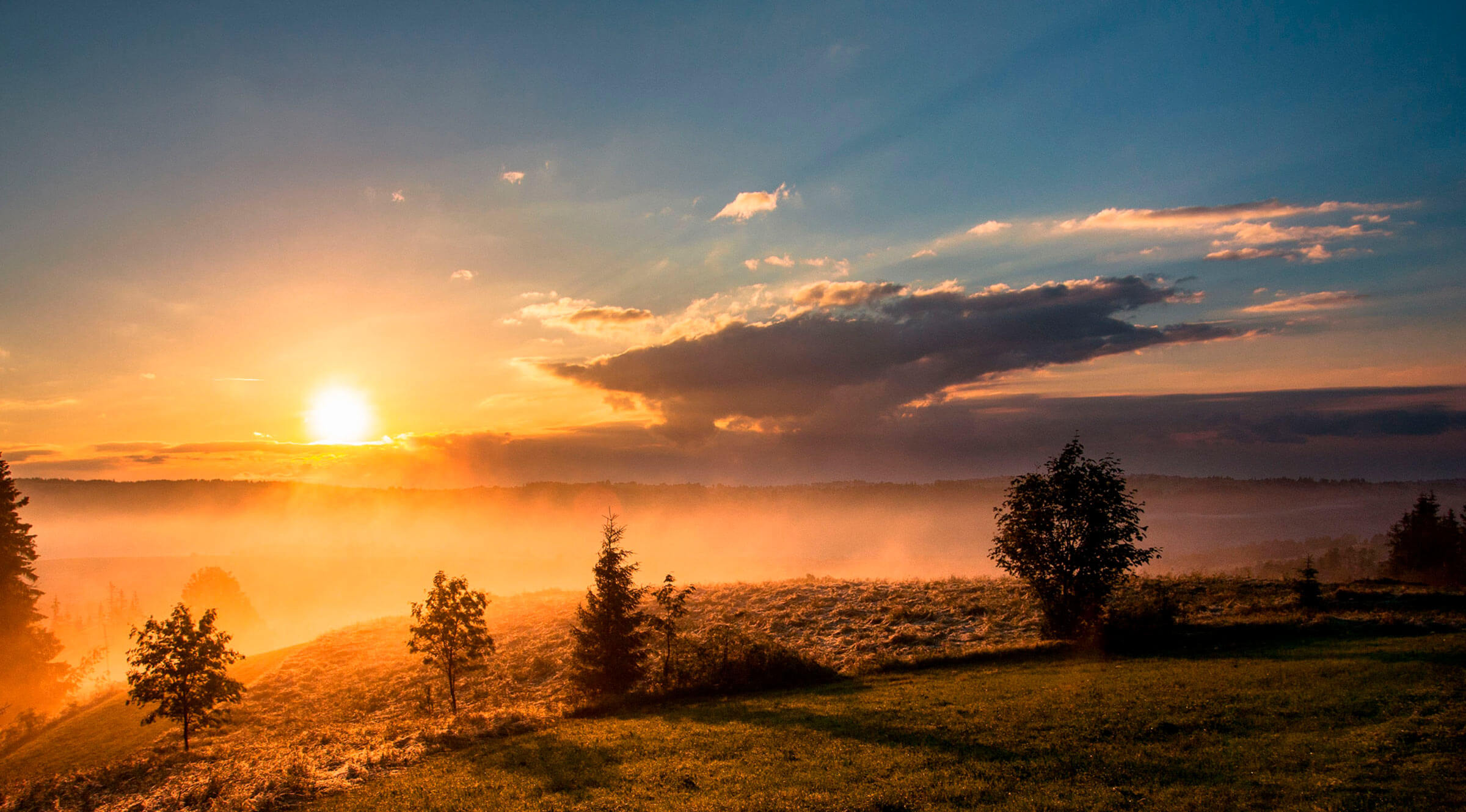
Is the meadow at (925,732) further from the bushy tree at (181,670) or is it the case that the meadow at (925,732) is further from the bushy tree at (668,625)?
the bushy tree at (181,670)

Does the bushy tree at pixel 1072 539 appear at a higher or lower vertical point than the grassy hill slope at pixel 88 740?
higher

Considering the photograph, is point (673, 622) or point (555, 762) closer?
point (555, 762)

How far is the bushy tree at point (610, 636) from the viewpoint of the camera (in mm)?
34094

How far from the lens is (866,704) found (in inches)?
1040

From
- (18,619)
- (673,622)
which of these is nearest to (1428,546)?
(673,622)

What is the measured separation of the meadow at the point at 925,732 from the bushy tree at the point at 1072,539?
279 centimetres

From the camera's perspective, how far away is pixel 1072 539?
124ft

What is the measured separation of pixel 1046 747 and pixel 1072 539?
2130 cm

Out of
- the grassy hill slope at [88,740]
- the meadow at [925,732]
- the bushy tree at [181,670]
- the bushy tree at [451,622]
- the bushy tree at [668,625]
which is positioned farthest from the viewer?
the grassy hill slope at [88,740]

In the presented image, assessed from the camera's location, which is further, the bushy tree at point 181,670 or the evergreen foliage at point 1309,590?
the evergreen foliage at point 1309,590

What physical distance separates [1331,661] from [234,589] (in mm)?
166851

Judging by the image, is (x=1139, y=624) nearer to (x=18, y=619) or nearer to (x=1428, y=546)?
(x=1428, y=546)

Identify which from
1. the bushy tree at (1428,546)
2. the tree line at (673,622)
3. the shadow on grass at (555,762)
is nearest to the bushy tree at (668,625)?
the tree line at (673,622)

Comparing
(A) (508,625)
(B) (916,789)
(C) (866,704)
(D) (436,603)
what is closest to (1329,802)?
(B) (916,789)
